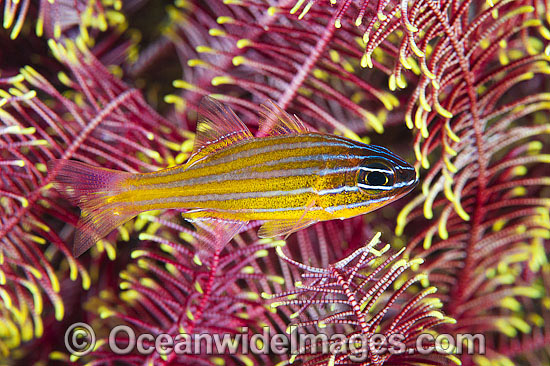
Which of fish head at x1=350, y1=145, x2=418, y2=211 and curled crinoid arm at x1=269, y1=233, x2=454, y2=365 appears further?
curled crinoid arm at x1=269, y1=233, x2=454, y2=365

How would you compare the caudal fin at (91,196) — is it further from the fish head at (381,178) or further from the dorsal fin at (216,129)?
the fish head at (381,178)

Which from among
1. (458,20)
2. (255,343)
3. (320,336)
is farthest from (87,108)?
(458,20)

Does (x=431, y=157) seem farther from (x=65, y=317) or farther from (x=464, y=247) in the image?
(x=65, y=317)

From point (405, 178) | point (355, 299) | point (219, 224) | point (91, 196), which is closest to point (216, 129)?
point (219, 224)
